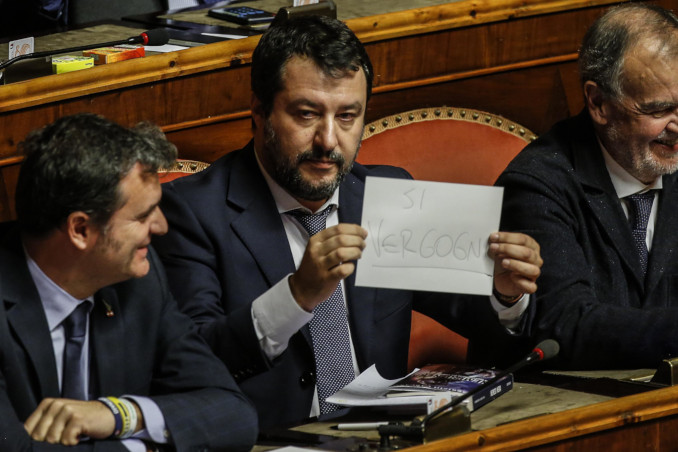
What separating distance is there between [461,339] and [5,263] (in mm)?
1308

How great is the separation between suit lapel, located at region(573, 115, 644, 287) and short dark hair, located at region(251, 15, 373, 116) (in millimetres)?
546

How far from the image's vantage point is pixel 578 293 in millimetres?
2430

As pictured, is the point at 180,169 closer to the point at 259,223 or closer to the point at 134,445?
the point at 259,223

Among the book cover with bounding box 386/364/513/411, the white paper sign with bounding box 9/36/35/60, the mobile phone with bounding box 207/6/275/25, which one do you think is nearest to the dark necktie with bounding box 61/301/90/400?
the book cover with bounding box 386/364/513/411

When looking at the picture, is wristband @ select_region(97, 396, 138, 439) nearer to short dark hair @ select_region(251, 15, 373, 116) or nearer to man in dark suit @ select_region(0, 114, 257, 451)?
man in dark suit @ select_region(0, 114, 257, 451)

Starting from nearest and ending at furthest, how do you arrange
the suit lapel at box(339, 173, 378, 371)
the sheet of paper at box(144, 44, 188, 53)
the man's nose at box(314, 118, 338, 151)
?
1. the man's nose at box(314, 118, 338, 151)
2. the suit lapel at box(339, 173, 378, 371)
3. the sheet of paper at box(144, 44, 188, 53)

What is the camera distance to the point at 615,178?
2611 mm

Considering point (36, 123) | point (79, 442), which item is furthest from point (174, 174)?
point (79, 442)

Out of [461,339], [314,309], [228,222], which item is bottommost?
[461,339]

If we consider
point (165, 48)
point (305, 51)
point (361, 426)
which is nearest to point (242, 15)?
point (165, 48)

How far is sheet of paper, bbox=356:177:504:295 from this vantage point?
198cm

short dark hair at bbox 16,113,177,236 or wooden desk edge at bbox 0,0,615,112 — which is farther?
wooden desk edge at bbox 0,0,615,112

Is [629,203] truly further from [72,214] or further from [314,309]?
[72,214]

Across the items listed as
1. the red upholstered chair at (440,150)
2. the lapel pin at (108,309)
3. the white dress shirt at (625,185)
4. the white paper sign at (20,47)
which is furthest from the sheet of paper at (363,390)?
the white paper sign at (20,47)
